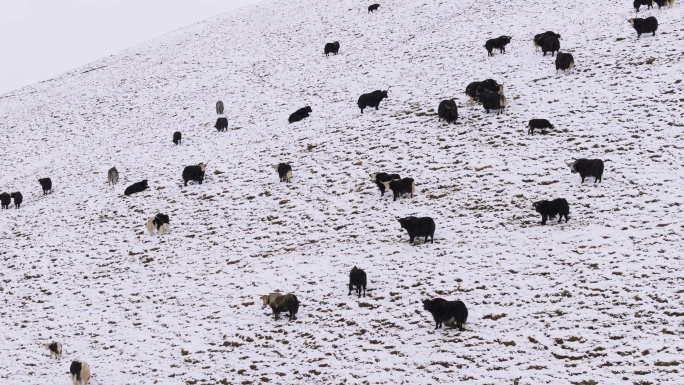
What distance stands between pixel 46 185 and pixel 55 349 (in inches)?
616

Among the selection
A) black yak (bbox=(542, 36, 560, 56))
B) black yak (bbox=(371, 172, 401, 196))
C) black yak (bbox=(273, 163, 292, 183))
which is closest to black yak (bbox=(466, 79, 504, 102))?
black yak (bbox=(542, 36, 560, 56))

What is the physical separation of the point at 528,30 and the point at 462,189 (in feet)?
59.9

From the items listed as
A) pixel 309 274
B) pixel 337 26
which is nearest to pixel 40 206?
pixel 309 274

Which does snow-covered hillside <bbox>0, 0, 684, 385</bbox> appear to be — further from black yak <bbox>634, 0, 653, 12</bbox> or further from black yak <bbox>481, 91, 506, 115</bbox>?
black yak <bbox>634, 0, 653, 12</bbox>

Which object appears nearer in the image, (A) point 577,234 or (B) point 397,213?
(A) point 577,234

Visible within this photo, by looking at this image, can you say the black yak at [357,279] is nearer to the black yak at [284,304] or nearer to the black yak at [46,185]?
the black yak at [284,304]

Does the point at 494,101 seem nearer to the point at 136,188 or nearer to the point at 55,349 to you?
the point at 136,188

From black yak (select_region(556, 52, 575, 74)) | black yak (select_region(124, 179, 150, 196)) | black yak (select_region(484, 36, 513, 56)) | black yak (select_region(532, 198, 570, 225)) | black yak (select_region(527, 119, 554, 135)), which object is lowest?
black yak (select_region(532, 198, 570, 225))

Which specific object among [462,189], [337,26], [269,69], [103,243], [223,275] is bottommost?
[223,275]

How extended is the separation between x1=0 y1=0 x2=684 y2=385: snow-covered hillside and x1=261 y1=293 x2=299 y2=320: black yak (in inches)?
10.3

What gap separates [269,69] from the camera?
3831 cm

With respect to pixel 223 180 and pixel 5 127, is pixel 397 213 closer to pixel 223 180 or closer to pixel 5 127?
pixel 223 180

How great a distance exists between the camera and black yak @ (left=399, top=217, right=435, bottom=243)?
1588 cm

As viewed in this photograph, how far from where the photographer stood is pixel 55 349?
13.7 metres
